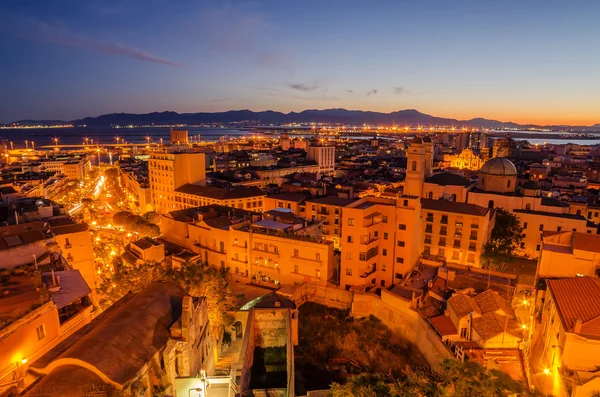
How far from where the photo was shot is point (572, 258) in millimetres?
23859

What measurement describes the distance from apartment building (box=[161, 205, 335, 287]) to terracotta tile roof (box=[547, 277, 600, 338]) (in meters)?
15.0

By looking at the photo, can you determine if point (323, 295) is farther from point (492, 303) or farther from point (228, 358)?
point (492, 303)

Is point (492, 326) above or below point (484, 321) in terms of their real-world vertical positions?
below

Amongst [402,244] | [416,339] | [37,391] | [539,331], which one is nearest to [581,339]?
[539,331]

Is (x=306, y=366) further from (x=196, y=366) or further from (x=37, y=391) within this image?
(x=37, y=391)

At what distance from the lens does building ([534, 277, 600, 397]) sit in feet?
53.8

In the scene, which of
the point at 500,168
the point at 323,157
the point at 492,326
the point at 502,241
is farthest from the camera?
the point at 323,157

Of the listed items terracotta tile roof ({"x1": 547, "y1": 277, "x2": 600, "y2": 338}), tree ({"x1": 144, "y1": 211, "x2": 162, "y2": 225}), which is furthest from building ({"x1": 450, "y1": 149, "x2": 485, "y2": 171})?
terracotta tile roof ({"x1": 547, "y1": 277, "x2": 600, "y2": 338})

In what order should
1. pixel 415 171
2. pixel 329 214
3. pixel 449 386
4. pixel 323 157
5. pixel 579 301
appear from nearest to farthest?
pixel 449 386
pixel 579 301
pixel 329 214
pixel 415 171
pixel 323 157

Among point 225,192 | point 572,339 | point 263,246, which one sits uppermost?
point 225,192

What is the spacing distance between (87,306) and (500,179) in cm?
4369

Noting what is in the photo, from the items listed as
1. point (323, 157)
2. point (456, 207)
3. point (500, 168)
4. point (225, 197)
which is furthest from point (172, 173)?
point (323, 157)

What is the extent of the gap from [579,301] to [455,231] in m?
16.8

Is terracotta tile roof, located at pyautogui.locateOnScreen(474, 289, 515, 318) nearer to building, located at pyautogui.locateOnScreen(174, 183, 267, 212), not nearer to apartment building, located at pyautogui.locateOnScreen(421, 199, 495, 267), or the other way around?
apartment building, located at pyautogui.locateOnScreen(421, 199, 495, 267)
